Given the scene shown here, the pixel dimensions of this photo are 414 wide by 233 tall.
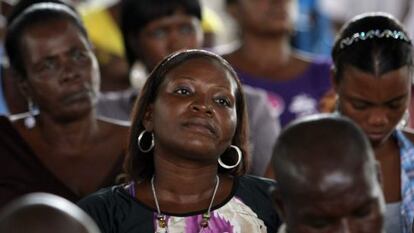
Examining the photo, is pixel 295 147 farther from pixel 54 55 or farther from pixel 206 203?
pixel 54 55

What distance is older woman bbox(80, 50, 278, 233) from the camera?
319 centimetres

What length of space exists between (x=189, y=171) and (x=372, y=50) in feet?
2.90

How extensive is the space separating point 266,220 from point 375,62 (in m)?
0.81

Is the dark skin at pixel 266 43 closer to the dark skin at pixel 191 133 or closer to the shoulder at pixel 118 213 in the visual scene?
the dark skin at pixel 191 133

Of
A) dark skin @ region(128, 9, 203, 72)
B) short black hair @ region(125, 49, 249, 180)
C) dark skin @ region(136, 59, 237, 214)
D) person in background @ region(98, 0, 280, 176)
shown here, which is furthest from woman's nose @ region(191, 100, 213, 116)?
dark skin @ region(128, 9, 203, 72)

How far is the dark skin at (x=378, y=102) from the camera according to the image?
3.75 m

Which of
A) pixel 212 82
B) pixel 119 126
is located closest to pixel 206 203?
pixel 212 82

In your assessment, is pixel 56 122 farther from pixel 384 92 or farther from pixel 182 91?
pixel 384 92

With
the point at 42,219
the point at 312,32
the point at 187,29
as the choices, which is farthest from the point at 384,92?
the point at 312,32

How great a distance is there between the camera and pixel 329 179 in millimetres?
2607

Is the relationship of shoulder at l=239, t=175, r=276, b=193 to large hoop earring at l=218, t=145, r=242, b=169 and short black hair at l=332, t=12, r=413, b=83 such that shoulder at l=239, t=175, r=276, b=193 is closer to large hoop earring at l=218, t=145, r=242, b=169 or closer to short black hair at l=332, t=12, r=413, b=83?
large hoop earring at l=218, t=145, r=242, b=169

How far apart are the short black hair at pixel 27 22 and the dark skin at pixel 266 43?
1.15 metres

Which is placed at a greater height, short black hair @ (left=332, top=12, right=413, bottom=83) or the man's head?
the man's head

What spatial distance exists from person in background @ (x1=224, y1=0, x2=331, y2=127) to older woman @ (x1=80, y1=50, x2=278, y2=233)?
1.52m
